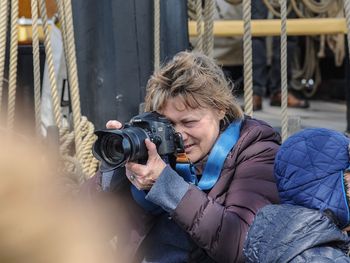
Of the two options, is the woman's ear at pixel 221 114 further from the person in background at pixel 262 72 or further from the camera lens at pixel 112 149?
the person in background at pixel 262 72

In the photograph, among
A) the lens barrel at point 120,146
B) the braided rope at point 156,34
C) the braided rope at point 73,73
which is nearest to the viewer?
the lens barrel at point 120,146

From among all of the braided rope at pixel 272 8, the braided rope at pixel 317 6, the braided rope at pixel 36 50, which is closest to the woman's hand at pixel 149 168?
the braided rope at pixel 36 50

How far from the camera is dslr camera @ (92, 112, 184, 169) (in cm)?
137

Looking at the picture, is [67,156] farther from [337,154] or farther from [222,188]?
[337,154]

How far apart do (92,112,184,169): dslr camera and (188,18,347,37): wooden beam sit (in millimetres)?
1742

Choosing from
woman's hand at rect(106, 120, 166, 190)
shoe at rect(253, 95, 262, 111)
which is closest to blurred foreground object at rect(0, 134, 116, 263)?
woman's hand at rect(106, 120, 166, 190)

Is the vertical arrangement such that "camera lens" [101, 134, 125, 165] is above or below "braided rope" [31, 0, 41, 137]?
below

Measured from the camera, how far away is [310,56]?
4551 mm

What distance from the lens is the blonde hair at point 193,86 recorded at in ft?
4.90

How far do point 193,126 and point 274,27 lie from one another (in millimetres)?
1738

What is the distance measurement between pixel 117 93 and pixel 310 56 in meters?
2.65

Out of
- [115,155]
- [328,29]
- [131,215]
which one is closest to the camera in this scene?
[115,155]

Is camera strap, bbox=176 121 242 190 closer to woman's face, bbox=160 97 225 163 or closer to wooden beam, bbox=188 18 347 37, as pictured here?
woman's face, bbox=160 97 225 163

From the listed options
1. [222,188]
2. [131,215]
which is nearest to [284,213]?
[222,188]
